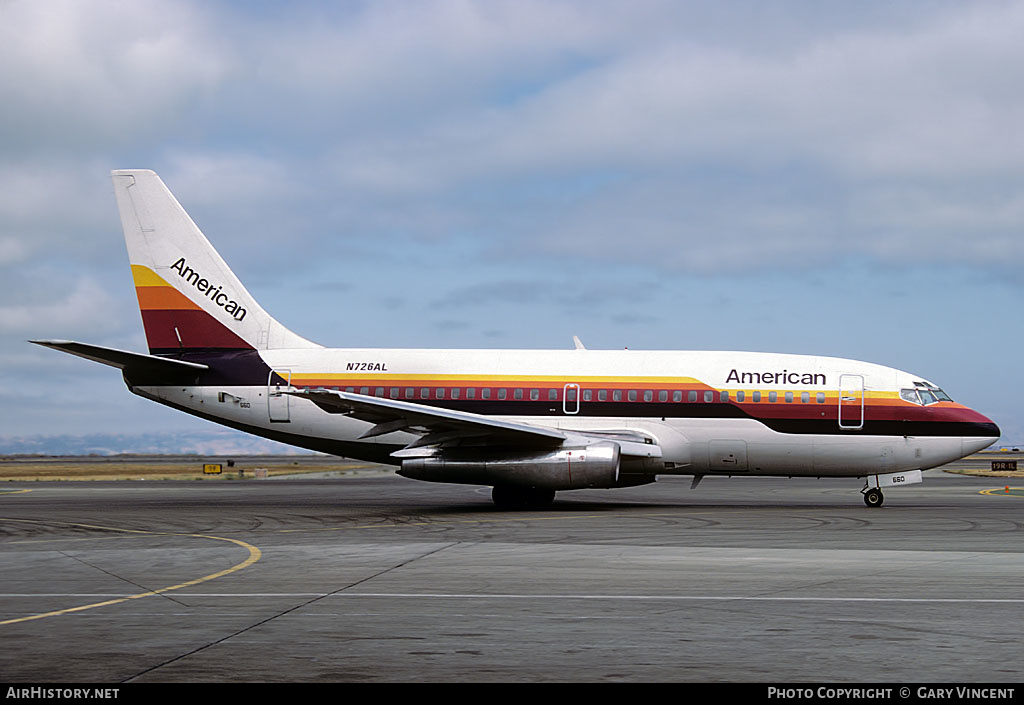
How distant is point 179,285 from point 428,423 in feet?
34.7

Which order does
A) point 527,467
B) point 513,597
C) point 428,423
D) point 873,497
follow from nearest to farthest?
point 513,597
point 527,467
point 428,423
point 873,497

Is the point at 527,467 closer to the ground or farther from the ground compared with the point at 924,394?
closer to the ground

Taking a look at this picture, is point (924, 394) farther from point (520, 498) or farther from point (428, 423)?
point (428, 423)

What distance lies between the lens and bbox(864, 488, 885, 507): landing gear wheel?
2822 centimetres

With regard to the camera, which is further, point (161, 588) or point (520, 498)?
point (520, 498)

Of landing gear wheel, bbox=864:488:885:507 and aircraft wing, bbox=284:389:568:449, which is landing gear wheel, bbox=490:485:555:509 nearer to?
aircraft wing, bbox=284:389:568:449

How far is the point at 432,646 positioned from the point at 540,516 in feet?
53.8

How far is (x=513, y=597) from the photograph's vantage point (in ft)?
40.5

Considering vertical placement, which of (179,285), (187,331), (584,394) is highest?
(179,285)

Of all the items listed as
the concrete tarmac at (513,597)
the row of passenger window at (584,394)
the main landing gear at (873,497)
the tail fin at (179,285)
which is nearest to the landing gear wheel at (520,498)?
the row of passenger window at (584,394)

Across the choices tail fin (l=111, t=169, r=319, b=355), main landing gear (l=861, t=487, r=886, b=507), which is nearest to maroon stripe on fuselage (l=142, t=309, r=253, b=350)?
tail fin (l=111, t=169, r=319, b=355)

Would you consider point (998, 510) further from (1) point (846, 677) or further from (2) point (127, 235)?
(2) point (127, 235)

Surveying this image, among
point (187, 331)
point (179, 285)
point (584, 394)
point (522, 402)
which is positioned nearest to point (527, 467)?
point (522, 402)

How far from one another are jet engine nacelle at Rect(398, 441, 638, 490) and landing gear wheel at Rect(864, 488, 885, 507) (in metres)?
7.16
